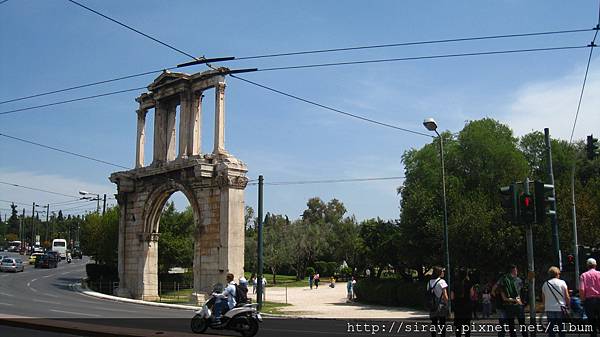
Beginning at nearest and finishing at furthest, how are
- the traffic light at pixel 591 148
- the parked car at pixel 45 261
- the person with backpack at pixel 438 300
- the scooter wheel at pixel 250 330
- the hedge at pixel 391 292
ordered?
the person with backpack at pixel 438 300, the scooter wheel at pixel 250 330, the traffic light at pixel 591 148, the hedge at pixel 391 292, the parked car at pixel 45 261

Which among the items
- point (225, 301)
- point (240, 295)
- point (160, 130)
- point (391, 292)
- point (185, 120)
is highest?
point (185, 120)

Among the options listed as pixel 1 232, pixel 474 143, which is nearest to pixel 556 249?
pixel 474 143

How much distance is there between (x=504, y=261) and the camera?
3462 cm

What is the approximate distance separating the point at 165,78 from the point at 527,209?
30195 mm

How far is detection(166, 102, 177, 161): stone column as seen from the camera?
4031cm

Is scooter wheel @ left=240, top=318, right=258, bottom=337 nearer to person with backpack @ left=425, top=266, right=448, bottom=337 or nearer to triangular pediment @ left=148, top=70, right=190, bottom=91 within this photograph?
person with backpack @ left=425, top=266, right=448, bottom=337

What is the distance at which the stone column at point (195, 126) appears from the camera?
123ft

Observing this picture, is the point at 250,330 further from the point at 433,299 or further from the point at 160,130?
the point at 160,130

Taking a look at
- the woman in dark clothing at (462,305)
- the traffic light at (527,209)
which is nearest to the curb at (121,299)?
the woman in dark clothing at (462,305)

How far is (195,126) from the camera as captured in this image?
1480 inches

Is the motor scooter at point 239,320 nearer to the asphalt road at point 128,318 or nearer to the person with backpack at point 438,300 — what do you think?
the asphalt road at point 128,318

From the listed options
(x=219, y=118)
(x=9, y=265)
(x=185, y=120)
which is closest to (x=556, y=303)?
(x=219, y=118)

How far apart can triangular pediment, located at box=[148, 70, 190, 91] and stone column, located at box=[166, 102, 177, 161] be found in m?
1.57

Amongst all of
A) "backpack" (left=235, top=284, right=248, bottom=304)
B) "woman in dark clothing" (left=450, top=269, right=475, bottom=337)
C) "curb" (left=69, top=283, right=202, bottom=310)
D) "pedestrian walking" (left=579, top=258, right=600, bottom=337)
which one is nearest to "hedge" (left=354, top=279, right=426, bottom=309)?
"curb" (left=69, top=283, right=202, bottom=310)
